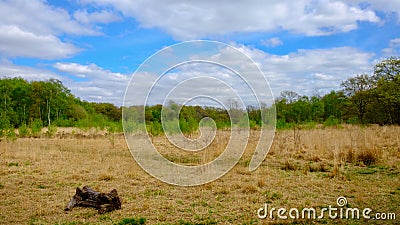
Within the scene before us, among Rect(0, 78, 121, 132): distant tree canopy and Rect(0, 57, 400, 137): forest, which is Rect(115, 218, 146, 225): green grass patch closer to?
Rect(0, 57, 400, 137): forest

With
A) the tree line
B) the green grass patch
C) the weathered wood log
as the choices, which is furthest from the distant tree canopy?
the green grass patch

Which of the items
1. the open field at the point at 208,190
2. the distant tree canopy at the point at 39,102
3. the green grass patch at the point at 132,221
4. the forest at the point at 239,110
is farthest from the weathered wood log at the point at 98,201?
the distant tree canopy at the point at 39,102

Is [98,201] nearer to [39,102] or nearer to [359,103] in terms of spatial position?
[359,103]

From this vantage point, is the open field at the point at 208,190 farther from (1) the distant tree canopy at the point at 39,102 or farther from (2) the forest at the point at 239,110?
(1) the distant tree canopy at the point at 39,102

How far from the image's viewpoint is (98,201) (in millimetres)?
5504

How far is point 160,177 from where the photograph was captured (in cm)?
861

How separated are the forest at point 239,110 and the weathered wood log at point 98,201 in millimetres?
4243

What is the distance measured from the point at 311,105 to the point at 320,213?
114 ft

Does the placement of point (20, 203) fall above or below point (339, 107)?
below

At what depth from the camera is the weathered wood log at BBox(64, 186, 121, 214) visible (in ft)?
17.5

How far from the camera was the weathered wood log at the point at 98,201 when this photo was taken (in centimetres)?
534

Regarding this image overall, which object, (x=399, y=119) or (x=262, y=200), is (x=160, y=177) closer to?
(x=262, y=200)

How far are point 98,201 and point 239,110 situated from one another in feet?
29.1

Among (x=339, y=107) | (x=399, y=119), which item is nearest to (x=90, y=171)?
(x=399, y=119)
